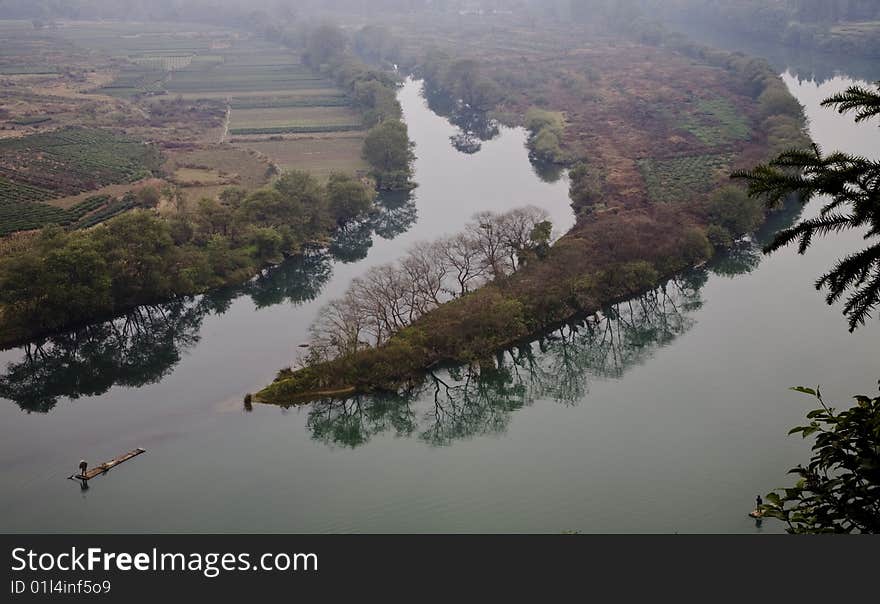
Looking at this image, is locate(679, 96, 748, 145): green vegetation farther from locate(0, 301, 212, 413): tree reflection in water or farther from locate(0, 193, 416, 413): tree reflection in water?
locate(0, 301, 212, 413): tree reflection in water

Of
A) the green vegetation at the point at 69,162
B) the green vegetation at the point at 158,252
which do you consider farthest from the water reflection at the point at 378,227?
the green vegetation at the point at 69,162

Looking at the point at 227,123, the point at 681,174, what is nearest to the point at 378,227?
the point at 681,174

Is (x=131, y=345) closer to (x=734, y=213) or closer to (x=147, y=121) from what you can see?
(x=734, y=213)

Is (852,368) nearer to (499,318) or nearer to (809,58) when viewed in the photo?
(499,318)

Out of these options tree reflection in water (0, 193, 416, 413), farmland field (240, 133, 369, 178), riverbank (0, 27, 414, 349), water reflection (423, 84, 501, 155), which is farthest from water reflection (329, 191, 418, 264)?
water reflection (423, 84, 501, 155)

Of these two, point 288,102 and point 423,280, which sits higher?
point 288,102

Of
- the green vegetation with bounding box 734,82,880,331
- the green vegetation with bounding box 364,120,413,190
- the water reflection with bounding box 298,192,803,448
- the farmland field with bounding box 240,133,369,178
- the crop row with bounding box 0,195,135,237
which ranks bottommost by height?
the green vegetation with bounding box 734,82,880,331
